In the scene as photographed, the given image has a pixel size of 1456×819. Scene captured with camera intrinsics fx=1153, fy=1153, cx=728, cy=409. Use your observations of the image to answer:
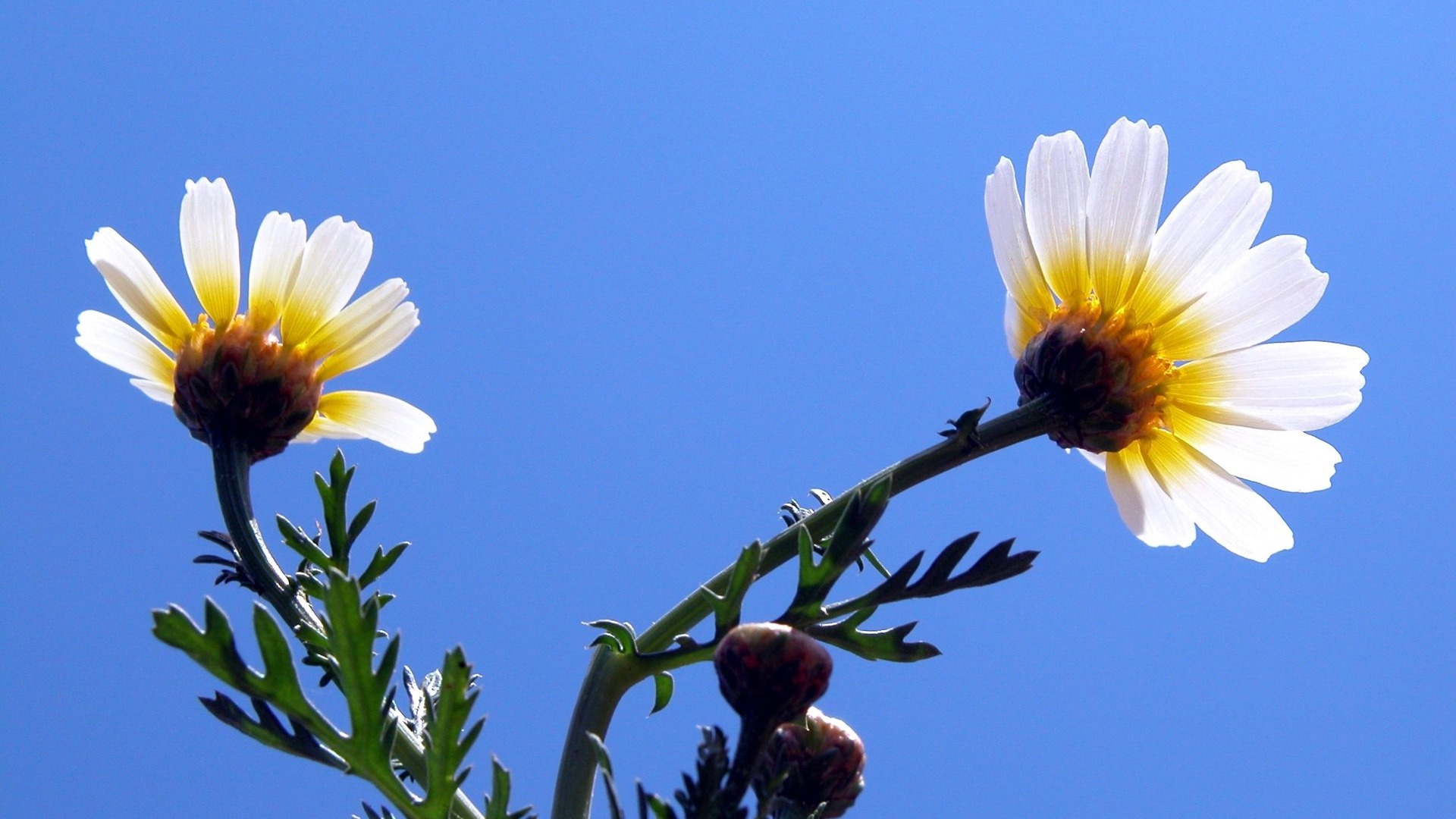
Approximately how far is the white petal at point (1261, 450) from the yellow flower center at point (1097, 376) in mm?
45

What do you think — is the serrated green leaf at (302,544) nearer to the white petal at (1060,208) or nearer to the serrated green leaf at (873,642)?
the serrated green leaf at (873,642)

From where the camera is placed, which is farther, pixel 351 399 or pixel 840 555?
pixel 351 399

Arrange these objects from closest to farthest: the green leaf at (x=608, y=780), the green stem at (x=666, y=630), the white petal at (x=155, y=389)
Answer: the green leaf at (x=608, y=780)
the green stem at (x=666, y=630)
the white petal at (x=155, y=389)

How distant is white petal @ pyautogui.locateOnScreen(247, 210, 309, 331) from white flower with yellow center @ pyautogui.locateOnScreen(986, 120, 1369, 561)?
104 centimetres

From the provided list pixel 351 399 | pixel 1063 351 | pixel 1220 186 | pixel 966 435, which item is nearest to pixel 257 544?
pixel 351 399

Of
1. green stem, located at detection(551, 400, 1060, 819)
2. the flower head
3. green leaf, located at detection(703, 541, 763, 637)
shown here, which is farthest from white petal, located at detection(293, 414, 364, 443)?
green leaf, located at detection(703, 541, 763, 637)

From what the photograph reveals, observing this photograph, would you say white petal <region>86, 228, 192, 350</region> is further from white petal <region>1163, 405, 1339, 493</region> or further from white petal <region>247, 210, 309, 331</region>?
white petal <region>1163, 405, 1339, 493</region>

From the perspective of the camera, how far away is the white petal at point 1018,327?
5.60 ft

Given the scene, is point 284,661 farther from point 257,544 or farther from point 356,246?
point 356,246

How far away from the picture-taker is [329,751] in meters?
1.25

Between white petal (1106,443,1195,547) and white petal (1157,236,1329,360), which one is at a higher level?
white petal (1157,236,1329,360)

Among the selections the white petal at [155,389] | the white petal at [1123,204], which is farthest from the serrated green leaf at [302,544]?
the white petal at [1123,204]

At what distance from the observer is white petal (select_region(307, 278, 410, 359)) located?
5.65 feet

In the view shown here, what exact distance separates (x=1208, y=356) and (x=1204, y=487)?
0.18m
